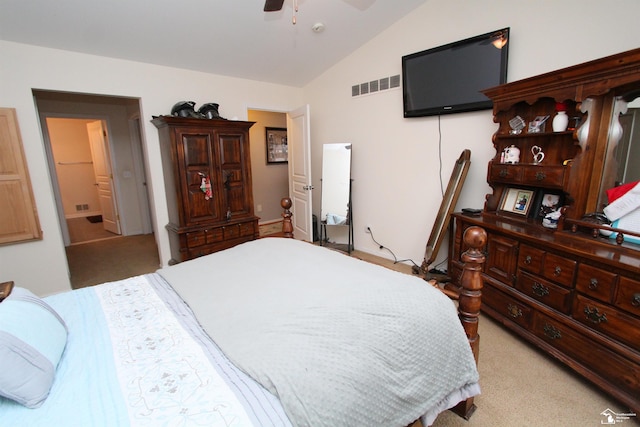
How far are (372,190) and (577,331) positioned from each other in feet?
8.30

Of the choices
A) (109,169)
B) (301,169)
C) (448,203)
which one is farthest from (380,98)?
(109,169)

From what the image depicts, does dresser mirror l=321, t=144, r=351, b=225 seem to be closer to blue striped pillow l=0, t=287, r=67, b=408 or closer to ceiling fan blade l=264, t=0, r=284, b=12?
ceiling fan blade l=264, t=0, r=284, b=12

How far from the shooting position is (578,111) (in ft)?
5.97

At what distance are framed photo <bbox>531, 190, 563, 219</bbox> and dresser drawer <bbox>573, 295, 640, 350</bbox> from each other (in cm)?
78

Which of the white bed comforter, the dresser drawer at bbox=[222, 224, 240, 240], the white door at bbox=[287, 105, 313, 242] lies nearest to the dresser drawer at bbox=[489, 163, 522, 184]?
the white bed comforter

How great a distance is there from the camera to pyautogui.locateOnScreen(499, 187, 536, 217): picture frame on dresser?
2.30m

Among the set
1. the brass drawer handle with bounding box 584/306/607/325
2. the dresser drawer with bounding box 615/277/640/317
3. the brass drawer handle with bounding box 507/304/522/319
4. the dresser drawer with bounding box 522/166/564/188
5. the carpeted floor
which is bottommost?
the carpeted floor

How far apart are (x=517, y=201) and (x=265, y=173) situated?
4.38 meters

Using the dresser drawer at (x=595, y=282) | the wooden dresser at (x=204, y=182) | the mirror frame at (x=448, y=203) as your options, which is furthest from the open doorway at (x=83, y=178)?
the dresser drawer at (x=595, y=282)

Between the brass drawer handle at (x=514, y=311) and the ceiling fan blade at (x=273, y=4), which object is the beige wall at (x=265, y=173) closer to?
→ the ceiling fan blade at (x=273, y=4)

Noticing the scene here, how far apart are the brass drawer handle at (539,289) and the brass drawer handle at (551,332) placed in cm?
19

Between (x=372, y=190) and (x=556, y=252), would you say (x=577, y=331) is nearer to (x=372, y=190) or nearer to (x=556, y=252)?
(x=556, y=252)

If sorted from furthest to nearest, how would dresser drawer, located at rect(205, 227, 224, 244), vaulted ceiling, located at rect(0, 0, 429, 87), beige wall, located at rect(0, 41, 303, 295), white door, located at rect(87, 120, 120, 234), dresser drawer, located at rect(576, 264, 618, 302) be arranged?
white door, located at rect(87, 120, 120, 234)
dresser drawer, located at rect(205, 227, 224, 244)
beige wall, located at rect(0, 41, 303, 295)
vaulted ceiling, located at rect(0, 0, 429, 87)
dresser drawer, located at rect(576, 264, 618, 302)

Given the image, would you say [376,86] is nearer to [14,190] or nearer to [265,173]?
[265,173]
